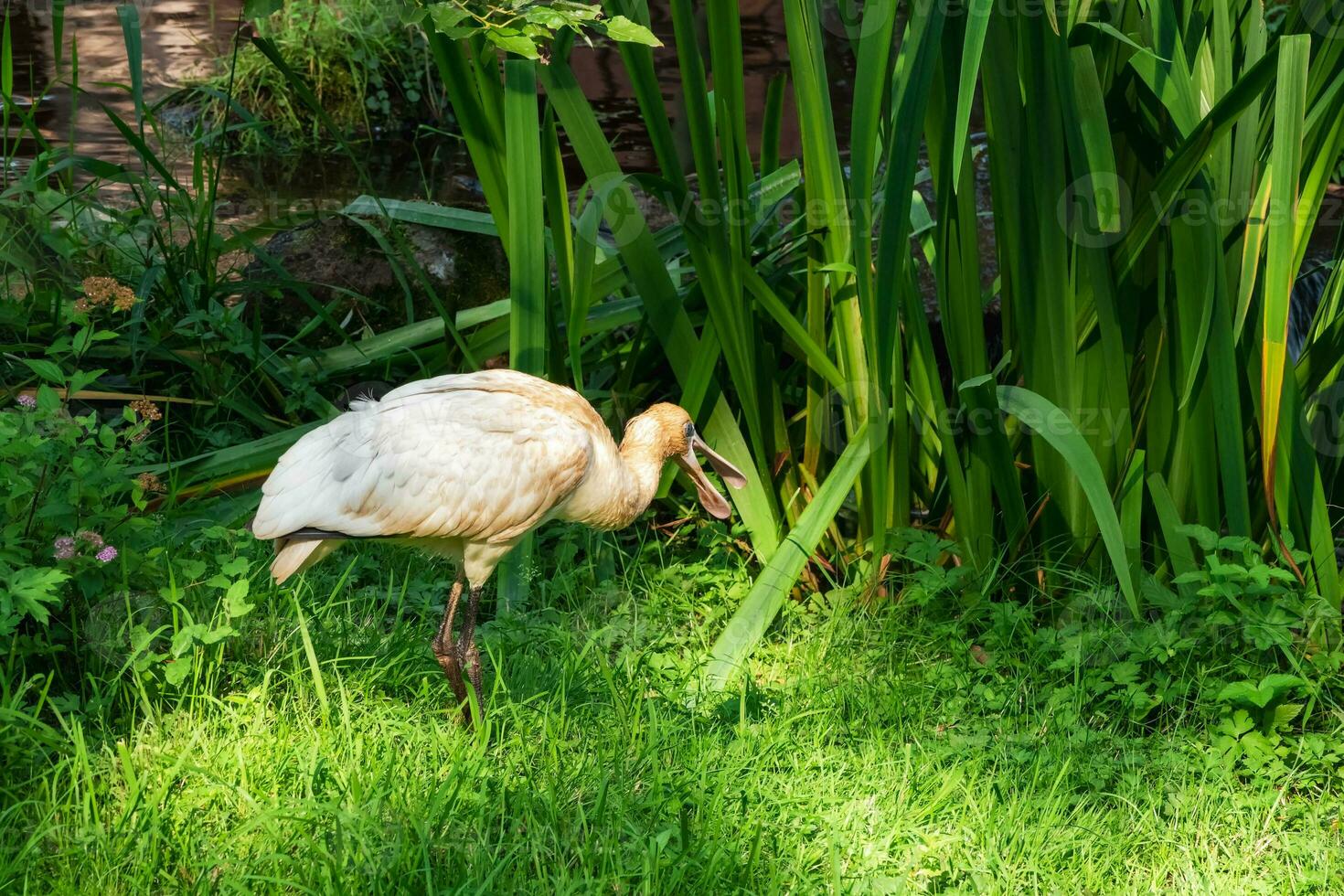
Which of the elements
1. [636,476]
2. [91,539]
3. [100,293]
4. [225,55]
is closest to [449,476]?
[636,476]

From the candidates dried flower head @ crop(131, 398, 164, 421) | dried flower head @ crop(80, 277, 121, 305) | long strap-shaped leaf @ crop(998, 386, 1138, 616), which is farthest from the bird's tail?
long strap-shaped leaf @ crop(998, 386, 1138, 616)

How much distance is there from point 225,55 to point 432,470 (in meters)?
5.83

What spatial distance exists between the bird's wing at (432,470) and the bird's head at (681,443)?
0.27 meters

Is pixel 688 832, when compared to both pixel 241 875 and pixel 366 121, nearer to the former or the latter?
pixel 241 875

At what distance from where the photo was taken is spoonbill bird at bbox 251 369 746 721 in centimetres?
277

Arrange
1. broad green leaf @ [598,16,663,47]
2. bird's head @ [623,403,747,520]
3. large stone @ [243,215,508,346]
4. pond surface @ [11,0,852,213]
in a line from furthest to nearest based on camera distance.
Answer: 1. pond surface @ [11,0,852,213]
2. large stone @ [243,215,508,346]
3. bird's head @ [623,403,747,520]
4. broad green leaf @ [598,16,663,47]

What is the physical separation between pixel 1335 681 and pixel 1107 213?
120 centimetres

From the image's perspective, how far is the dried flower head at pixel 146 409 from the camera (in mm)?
3027

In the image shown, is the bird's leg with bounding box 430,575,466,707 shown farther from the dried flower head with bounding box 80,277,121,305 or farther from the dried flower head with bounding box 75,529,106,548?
the dried flower head with bounding box 80,277,121,305

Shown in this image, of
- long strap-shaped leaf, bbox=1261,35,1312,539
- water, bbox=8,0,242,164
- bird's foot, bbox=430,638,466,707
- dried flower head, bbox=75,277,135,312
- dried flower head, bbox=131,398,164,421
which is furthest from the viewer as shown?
water, bbox=8,0,242,164

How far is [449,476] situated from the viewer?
9.22ft

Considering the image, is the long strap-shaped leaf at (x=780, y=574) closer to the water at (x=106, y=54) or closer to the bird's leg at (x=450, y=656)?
the bird's leg at (x=450, y=656)

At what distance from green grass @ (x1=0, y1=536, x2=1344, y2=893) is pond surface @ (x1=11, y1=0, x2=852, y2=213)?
334 centimetres

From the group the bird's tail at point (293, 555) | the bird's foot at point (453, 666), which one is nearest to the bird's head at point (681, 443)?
the bird's foot at point (453, 666)
